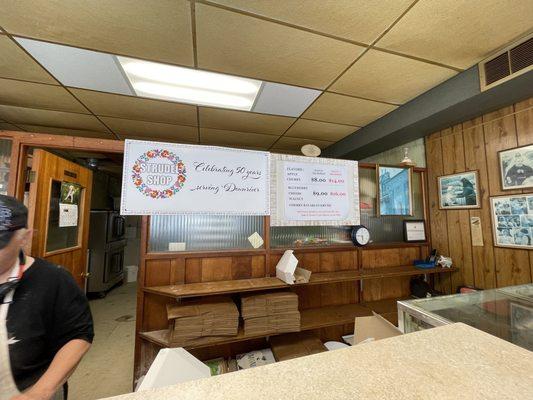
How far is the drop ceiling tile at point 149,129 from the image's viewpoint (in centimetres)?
305

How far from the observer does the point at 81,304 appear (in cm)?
108

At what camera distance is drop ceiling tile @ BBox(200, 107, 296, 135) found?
9.34ft

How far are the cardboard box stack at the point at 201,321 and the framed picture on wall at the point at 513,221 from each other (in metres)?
2.36

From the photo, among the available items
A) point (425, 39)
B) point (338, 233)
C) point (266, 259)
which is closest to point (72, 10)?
point (266, 259)

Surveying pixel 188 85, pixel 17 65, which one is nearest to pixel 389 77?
pixel 188 85

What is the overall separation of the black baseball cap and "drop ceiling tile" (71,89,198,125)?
190 cm

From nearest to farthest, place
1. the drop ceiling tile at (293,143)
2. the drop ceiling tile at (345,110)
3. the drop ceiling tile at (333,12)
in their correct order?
the drop ceiling tile at (333,12)
the drop ceiling tile at (345,110)
the drop ceiling tile at (293,143)

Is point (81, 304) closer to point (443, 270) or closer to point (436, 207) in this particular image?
point (443, 270)

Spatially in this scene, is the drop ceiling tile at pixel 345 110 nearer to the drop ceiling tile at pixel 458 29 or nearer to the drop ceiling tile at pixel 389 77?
the drop ceiling tile at pixel 389 77

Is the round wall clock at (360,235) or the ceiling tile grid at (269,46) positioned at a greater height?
the ceiling tile grid at (269,46)

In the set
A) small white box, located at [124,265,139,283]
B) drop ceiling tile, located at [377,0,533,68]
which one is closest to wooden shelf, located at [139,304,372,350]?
drop ceiling tile, located at [377,0,533,68]

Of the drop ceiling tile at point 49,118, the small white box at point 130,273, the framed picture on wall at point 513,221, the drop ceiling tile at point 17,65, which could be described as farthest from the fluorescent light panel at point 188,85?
the small white box at point 130,273

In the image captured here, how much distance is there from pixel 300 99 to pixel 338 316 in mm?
2116

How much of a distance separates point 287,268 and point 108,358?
227cm
